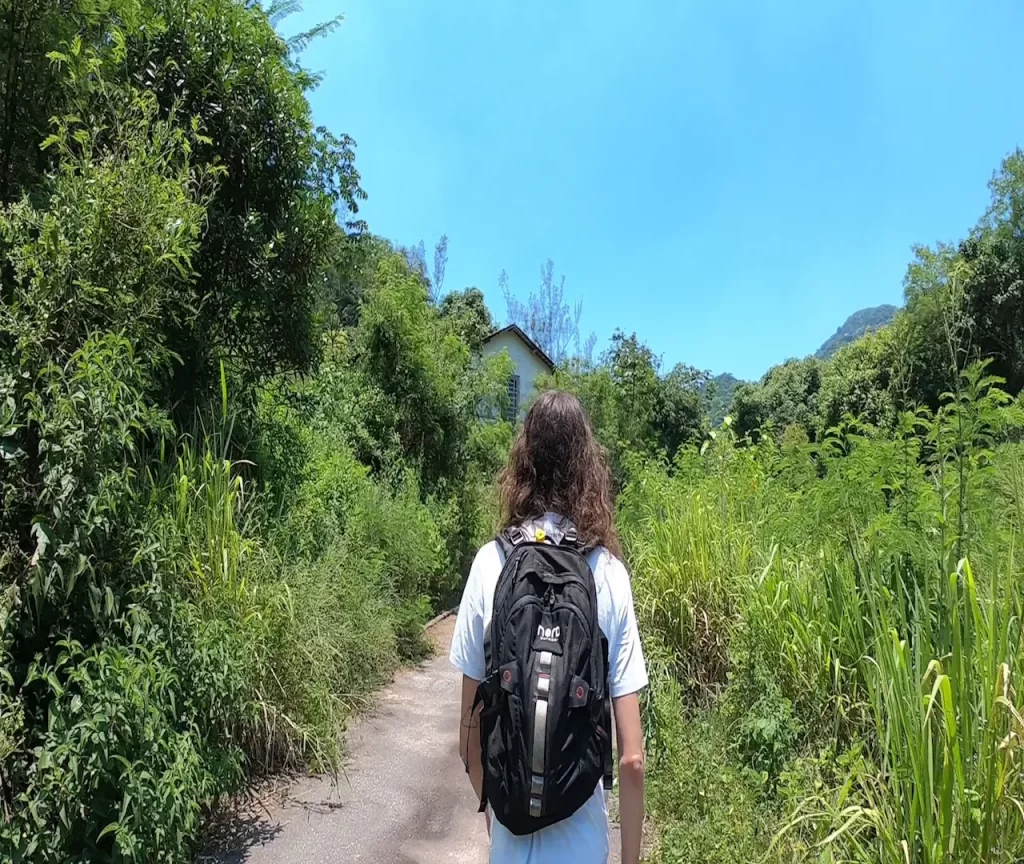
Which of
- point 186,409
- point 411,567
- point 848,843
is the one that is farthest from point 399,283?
point 848,843

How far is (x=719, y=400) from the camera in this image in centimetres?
3572

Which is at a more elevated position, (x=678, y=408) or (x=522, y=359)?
(x=522, y=359)

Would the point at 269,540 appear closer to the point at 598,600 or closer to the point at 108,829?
the point at 108,829

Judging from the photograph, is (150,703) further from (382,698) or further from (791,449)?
(791,449)

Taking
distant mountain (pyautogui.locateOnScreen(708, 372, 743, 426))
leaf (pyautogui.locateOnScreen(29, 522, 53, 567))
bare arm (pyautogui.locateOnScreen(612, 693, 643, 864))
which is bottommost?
bare arm (pyautogui.locateOnScreen(612, 693, 643, 864))

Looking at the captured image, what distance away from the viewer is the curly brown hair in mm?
1785

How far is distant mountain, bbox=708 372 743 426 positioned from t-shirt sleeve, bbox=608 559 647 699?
30.5 ft

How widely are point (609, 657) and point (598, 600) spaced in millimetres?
135

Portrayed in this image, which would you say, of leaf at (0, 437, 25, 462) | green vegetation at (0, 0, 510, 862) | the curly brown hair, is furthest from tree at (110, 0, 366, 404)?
the curly brown hair

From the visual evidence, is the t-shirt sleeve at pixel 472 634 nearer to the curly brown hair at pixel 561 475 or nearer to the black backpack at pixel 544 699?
the black backpack at pixel 544 699

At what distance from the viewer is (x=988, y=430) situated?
3.23 m

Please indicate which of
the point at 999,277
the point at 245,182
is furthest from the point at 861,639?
the point at 999,277

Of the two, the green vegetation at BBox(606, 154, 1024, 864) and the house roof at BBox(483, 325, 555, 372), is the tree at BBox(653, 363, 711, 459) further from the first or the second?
the green vegetation at BBox(606, 154, 1024, 864)

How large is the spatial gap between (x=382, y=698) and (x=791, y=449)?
12.6ft
